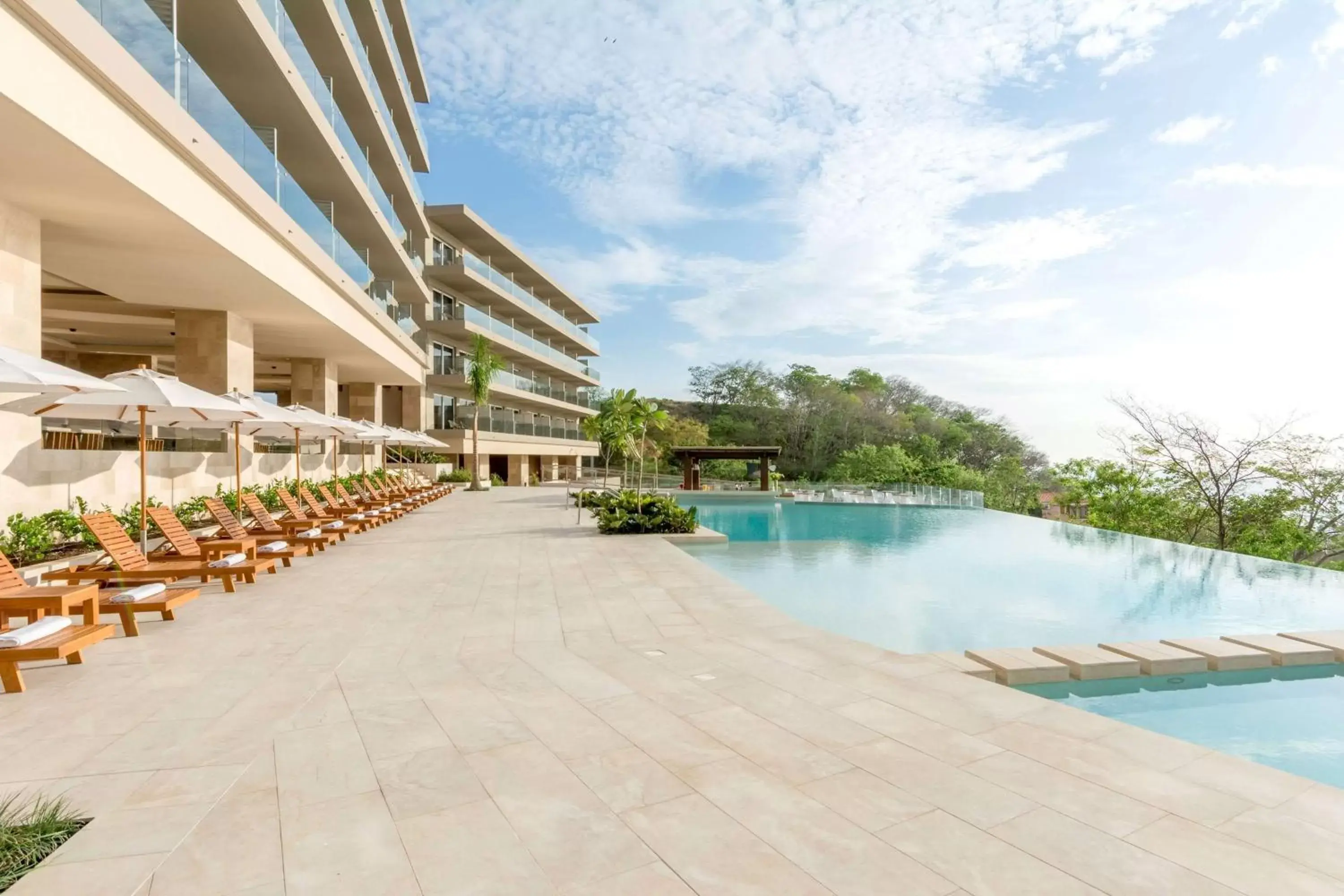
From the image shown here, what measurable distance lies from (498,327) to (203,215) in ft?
85.9

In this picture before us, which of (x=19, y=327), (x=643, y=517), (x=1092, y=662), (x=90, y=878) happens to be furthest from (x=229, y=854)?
(x=643, y=517)

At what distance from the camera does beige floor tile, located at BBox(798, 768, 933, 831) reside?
2951 millimetres

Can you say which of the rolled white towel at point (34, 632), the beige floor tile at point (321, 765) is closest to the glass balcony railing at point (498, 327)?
the rolled white towel at point (34, 632)

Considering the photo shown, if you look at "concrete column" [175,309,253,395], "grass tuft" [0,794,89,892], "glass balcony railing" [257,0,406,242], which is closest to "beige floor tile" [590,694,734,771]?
"grass tuft" [0,794,89,892]

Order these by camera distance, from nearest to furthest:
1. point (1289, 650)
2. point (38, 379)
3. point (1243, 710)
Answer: point (38, 379) → point (1243, 710) → point (1289, 650)

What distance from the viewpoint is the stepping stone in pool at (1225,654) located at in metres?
6.07

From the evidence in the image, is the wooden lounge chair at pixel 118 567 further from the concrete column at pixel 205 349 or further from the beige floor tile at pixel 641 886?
the concrete column at pixel 205 349

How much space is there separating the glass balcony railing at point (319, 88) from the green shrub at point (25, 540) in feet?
32.3

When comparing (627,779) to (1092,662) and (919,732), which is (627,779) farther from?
(1092,662)

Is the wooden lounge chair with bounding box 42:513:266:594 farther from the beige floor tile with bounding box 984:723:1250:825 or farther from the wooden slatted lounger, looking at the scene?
the beige floor tile with bounding box 984:723:1250:825

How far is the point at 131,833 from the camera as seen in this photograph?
2.82 meters

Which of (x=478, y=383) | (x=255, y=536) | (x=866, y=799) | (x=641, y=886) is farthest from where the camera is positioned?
(x=478, y=383)

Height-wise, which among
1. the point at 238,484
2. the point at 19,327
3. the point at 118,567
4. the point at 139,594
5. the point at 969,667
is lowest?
the point at 969,667

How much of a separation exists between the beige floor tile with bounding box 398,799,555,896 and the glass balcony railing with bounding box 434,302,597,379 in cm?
3142
